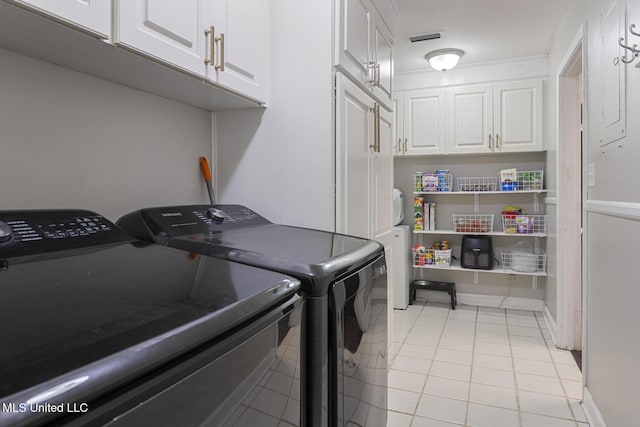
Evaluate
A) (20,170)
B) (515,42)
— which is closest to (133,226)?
(20,170)

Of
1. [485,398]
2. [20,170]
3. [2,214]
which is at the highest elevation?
[20,170]

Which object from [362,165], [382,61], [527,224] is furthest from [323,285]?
[527,224]

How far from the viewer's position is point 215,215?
1395 millimetres

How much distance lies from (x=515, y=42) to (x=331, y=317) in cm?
335

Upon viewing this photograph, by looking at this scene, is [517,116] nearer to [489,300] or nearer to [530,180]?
[530,180]

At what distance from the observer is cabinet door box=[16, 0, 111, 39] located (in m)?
0.80

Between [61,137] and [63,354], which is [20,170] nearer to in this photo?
[61,137]

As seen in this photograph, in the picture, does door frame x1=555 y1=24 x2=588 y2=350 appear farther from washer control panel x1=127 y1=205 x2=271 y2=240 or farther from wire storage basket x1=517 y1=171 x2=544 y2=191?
washer control panel x1=127 y1=205 x2=271 y2=240

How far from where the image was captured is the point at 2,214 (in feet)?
2.82

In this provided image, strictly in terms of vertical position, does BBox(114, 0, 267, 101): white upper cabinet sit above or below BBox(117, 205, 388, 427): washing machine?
above

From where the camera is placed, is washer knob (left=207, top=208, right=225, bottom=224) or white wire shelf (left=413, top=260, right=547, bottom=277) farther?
white wire shelf (left=413, top=260, right=547, bottom=277)

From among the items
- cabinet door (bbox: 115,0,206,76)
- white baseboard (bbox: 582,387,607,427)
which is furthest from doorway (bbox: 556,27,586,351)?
cabinet door (bbox: 115,0,206,76)

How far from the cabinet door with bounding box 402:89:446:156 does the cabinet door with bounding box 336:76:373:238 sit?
6.83 ft

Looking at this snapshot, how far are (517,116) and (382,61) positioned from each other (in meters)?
2.01
